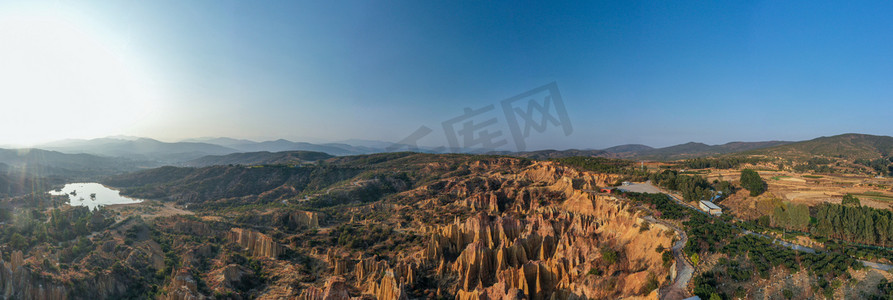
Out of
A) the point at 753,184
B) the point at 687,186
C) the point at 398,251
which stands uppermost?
the point at 753,184

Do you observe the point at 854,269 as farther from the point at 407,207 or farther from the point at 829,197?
the point at 407,207

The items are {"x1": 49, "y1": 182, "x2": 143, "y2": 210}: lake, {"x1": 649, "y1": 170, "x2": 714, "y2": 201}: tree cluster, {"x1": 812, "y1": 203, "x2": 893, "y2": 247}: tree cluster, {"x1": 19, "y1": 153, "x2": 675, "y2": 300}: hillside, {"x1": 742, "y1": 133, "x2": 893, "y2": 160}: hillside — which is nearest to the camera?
{"x1": 19, "y1": 153, "x2": 675, "y2": 300}: hillside

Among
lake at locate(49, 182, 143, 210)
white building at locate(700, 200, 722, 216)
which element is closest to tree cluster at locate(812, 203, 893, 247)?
white building at locate(700, 200, 722, 216)

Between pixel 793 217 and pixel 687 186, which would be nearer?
pixel 793 217

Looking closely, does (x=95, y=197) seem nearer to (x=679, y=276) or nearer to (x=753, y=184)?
(x=679, y=276)

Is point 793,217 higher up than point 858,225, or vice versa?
point 858,225

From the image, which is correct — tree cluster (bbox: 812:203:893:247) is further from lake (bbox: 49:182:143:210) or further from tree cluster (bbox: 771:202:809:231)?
lake (bbox: 49:182:143:210)

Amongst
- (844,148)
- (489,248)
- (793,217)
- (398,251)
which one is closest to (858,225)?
(793,217)

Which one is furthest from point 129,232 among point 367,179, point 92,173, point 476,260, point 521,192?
point 92,173
